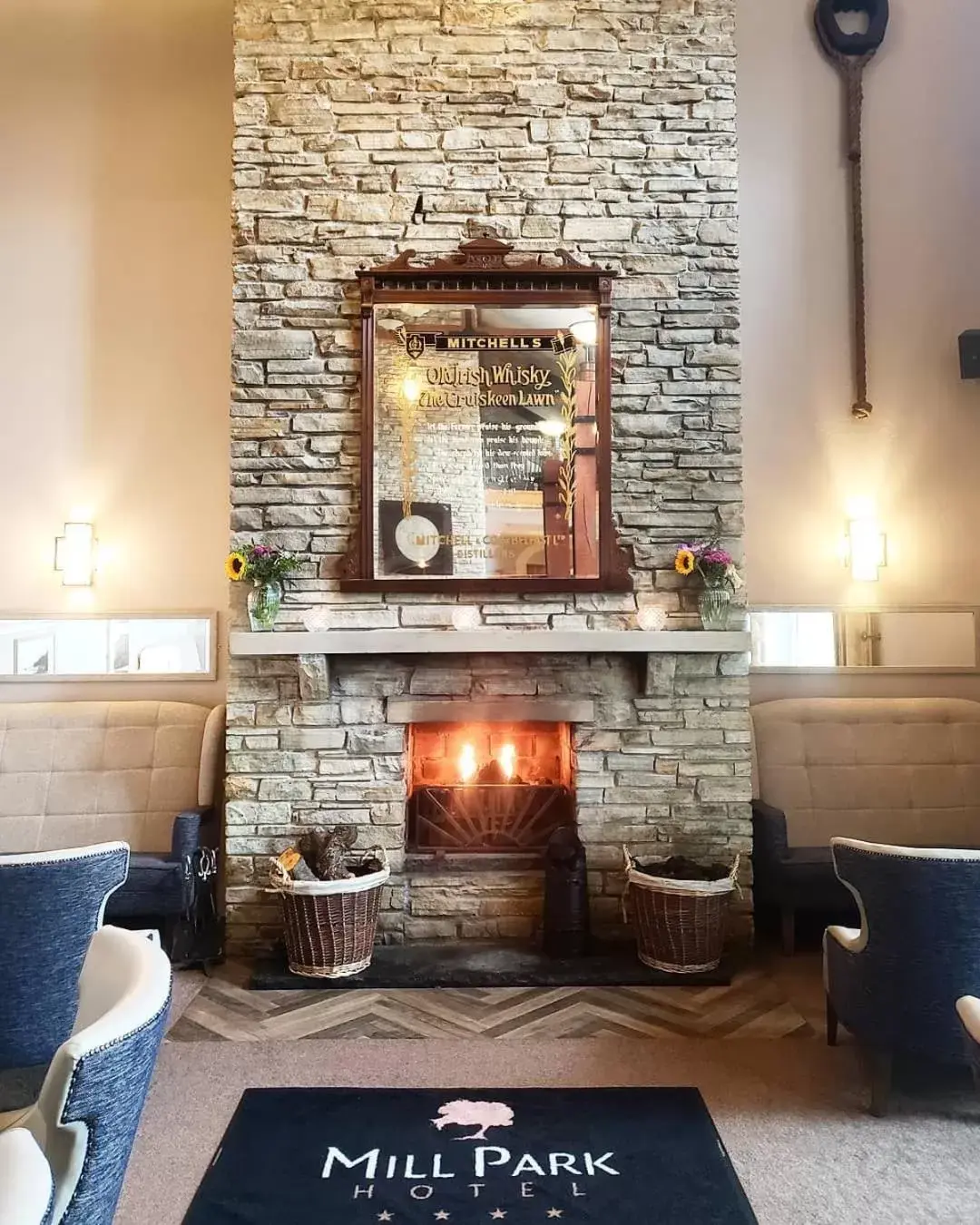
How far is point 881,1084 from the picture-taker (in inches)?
101

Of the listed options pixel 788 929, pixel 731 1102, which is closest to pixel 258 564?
pixel 731 1102

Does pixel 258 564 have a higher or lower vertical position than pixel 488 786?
higher

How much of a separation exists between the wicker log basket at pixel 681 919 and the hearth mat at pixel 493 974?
5cm

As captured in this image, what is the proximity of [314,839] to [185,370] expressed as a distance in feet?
8.01

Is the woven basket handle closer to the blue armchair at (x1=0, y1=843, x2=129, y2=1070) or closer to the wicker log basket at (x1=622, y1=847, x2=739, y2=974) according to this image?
the wicker log basket at (x1=622, y1=847, x2=739, y2=974)

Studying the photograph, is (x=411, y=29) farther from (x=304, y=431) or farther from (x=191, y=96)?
(x=304, y=431)

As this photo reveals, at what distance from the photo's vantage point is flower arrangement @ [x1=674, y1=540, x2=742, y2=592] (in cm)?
382

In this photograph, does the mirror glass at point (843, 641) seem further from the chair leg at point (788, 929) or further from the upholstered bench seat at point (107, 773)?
the upholstered bench seat at point (107, 773)

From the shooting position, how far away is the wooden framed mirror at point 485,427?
3.91 meters

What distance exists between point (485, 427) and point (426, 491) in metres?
0.38

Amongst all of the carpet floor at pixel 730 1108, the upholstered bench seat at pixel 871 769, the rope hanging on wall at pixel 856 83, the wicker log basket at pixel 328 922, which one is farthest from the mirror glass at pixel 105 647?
the rope hanging on wall at pixel 856 83

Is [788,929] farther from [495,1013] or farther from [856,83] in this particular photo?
[856,83]

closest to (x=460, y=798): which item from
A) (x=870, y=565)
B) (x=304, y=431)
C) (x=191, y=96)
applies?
(x=304, y=431)

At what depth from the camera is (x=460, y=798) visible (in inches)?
160
